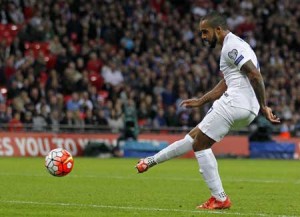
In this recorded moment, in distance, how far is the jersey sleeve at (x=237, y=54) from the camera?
10172 mm

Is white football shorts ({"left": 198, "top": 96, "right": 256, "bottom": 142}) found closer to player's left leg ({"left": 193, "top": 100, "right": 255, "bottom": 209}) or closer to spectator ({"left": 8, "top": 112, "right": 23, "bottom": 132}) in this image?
player's left leg ({"left": 193, "top": 100, "right": 255, "bottom": 209})

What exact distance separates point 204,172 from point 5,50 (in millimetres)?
18008

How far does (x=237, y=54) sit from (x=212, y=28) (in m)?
0.48

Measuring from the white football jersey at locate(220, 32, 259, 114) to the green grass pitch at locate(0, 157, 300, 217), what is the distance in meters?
1.32

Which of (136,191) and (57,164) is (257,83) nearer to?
(57,164)

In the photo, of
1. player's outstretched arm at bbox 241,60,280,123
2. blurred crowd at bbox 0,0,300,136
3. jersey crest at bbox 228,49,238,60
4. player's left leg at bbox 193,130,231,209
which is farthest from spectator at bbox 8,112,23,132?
player's outstretched arm at bbox 241,60,280,123

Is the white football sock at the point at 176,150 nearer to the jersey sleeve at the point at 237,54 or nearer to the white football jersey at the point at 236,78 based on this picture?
the white football jersey at the point at 236,78

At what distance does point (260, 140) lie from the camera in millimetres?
27797

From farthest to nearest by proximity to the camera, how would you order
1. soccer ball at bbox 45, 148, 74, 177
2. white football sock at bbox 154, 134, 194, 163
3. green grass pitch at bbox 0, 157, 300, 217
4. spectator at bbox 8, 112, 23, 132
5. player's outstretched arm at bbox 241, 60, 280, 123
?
spectator at bbox 8, 112, 23, 132 < soccer ball at bbox 45, 148, 74, 177 < white football sock at bbox 154, 134, 194, 163 < green grass pitch at bbox 0, 157, 300, 217 < player's outstretched arm at bbox 241, 60, 280, 123

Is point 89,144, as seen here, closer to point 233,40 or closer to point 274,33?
point 274,33

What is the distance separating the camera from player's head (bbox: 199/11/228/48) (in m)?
10.4

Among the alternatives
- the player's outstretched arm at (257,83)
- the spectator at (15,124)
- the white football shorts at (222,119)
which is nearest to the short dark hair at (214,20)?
the player's outstretched arm at (257,83)

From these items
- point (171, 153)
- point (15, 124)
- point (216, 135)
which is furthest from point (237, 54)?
point (15, 124)

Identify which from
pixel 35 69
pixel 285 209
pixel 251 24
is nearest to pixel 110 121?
pixel 35 69
